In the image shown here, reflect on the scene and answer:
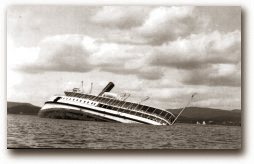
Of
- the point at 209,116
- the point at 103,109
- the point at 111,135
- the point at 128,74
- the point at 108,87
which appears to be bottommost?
the point at 111,135

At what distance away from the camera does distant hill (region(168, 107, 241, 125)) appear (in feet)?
14.4

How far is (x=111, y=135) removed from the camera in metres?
4.33

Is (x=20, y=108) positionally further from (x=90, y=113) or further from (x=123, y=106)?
(x=123, y=106)

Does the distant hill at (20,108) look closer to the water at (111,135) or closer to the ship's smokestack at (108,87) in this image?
the water at (111,135)

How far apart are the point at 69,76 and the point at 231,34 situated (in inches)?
75.0

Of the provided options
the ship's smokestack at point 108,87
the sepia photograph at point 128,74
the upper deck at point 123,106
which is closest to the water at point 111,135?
the sepia photograph at point 128,74

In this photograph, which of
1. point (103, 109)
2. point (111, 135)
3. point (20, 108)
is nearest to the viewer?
point (20, 108)

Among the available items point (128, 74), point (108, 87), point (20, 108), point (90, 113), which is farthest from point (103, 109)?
point (20, 108)

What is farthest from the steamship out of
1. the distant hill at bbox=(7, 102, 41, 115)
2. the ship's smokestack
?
the distant hill at bbox=(7, 102, 41, 115)

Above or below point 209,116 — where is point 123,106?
above

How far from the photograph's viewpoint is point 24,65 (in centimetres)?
429

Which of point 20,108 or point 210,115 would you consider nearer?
point 20,108

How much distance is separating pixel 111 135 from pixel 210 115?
1.15 m

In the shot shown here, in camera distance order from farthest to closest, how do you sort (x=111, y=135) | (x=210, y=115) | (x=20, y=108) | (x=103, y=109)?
(x=103, y=109)
(x=210, y=115)
(x=111, y=135)
(x=20, y=108)
